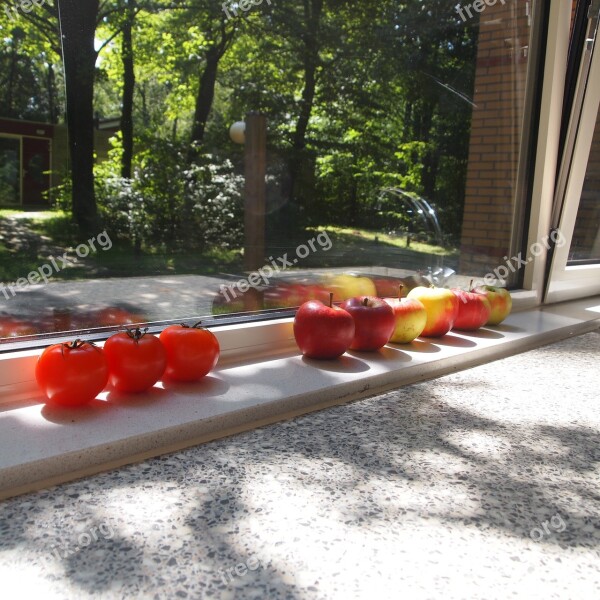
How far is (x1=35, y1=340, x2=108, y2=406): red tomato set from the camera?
121 cm

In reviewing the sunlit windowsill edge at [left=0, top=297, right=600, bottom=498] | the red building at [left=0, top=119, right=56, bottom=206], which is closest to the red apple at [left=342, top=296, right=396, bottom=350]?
the sunlit windowsill edge at [left=0, top=297, right=600, bottom=498]

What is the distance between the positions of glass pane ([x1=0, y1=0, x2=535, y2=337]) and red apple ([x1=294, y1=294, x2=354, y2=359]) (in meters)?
0.19

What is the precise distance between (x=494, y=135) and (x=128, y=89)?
164 cm

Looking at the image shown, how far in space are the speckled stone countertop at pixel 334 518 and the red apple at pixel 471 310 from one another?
74 centimetres

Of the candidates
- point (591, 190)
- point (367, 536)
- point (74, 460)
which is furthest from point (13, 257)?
point (591, 190)

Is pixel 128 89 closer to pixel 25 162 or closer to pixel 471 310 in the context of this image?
pixel 25 162

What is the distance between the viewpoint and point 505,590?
0.83 m

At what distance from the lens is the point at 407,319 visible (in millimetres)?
1896

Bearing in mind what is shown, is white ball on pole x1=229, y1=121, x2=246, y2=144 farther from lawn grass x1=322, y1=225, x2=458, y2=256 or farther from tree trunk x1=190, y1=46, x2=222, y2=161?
lawn grass x1=322, y1=225, x2=458, y2=256

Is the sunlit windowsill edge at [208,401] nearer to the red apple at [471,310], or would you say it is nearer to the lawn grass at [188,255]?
the red apple at [471,310]

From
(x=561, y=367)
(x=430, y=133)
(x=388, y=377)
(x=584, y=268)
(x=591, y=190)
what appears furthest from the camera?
(x=584, y=268)

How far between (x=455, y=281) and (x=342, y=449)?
1.50 meters

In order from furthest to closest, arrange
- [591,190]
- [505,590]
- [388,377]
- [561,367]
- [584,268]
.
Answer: [584,268] → [591,190] → [561,367] → [388,377] → [505,590]

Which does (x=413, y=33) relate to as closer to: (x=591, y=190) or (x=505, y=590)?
(x=591, y=190)
